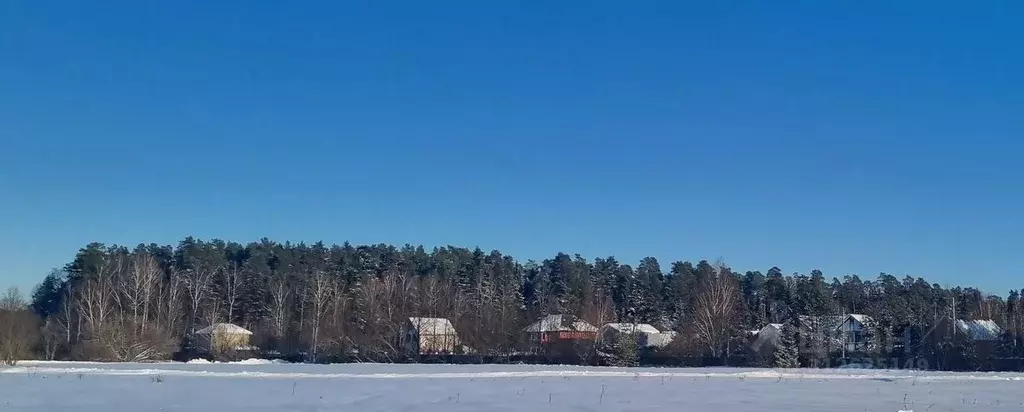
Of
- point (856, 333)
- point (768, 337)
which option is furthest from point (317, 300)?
point (856, 333)

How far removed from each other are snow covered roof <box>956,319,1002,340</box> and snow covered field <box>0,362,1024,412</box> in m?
35.8

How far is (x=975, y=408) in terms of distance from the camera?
1839 centimetres

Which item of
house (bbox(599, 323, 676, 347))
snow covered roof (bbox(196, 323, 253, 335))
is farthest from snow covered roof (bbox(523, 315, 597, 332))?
snow covered roof (bbox(196, 323, 253, 335))

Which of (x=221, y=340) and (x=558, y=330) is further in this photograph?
(x=558, y=330)

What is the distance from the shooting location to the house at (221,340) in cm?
6034

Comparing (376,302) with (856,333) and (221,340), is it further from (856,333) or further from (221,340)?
(856,333)

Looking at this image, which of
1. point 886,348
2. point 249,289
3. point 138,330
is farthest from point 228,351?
point 886,348

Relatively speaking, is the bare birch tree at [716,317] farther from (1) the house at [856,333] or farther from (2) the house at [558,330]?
(1) the house at [856,333]

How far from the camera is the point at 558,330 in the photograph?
2499 inches

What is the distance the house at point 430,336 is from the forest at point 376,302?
3.43 feet

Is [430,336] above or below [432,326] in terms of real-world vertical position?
below

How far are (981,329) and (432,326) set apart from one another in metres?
43.5

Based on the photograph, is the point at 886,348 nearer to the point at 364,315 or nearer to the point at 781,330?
the point at 781,330

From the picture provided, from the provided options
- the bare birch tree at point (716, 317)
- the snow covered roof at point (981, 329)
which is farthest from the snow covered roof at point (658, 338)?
the snow covered roof at point (981, 329)
